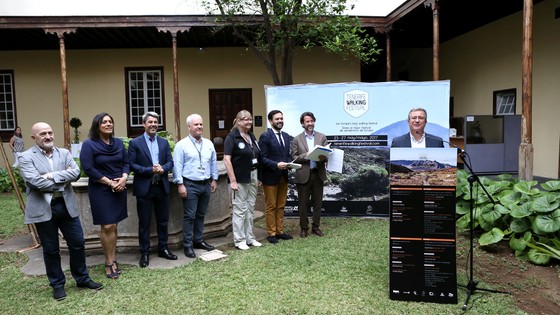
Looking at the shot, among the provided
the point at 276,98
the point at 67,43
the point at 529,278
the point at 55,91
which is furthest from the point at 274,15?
the point at 55,91

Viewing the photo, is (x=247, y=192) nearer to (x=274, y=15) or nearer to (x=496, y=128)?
(x=274, y=15)

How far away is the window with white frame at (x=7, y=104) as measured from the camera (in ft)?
44.3

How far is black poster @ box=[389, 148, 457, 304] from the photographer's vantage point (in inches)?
144

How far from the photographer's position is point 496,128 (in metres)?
9.81

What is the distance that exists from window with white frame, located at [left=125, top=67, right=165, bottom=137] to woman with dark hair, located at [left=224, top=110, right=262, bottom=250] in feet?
29.5

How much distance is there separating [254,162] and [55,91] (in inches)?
441

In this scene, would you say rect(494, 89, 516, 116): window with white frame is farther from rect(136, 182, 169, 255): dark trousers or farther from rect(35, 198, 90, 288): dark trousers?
rect(35, 198, 90, 288): dark trousers

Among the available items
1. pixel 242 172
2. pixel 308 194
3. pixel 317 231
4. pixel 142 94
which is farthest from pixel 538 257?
pixel 142 94

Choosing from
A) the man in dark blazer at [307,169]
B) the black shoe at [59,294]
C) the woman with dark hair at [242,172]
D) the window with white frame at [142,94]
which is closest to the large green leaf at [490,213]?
the man in dark blazer at [307,169]

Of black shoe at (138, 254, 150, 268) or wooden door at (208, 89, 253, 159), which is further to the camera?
wooden door at (208, 89, 253, 159)

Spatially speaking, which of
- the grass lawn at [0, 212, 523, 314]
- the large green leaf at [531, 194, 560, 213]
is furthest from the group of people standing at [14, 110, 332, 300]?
the large green leaf at [531, 194, 560, 213]

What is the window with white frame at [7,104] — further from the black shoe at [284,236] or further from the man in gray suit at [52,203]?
the black shoe at [284,236]

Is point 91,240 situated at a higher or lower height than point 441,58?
lower

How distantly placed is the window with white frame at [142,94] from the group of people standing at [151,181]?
901 centimetres
